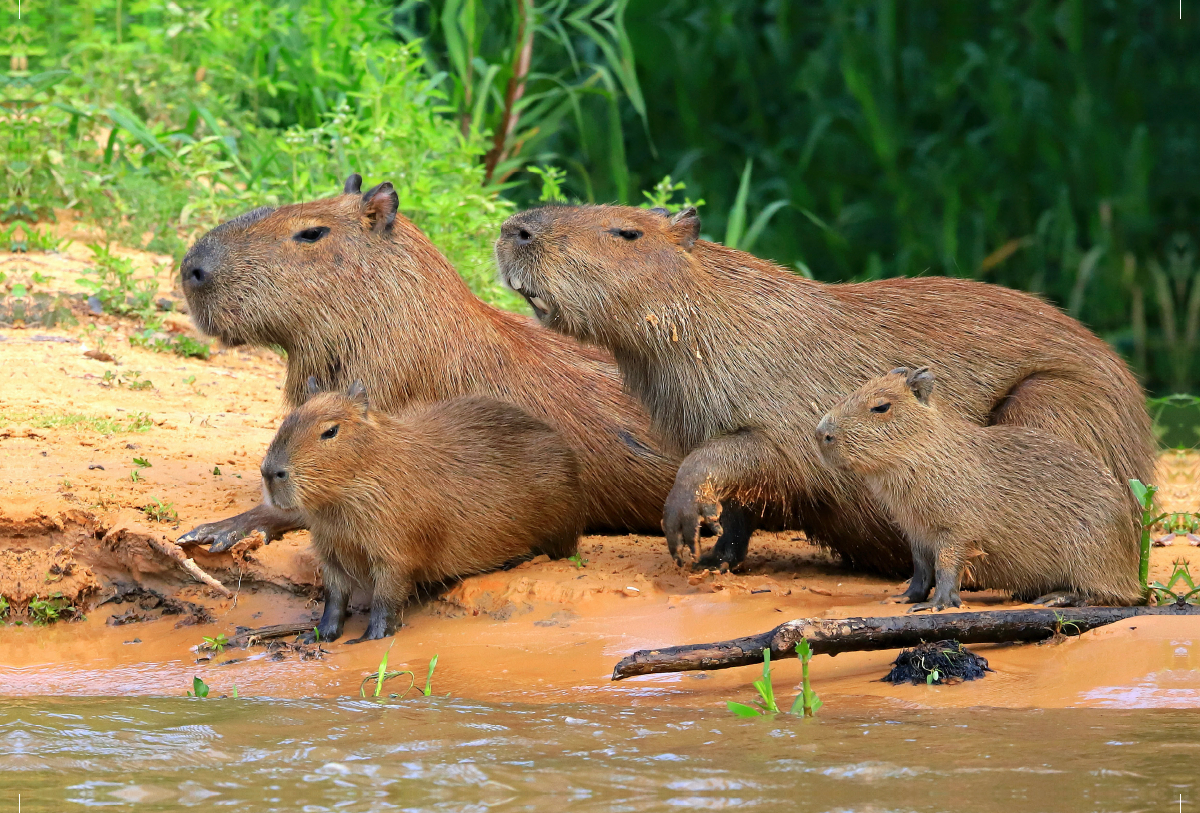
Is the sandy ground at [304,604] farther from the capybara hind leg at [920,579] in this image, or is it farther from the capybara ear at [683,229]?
the capybara ear at [683,229]

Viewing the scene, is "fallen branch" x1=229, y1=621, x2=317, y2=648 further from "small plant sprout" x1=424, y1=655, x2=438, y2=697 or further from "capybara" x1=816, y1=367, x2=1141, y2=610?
"capybara" x1=816, y1=367, x2=1141, y2=610

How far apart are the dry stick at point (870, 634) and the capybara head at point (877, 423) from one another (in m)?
0.61

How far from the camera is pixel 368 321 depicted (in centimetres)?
518

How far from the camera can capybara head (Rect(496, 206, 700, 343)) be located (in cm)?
489

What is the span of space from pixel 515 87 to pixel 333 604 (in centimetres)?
564

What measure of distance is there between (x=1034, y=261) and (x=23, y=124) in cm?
624

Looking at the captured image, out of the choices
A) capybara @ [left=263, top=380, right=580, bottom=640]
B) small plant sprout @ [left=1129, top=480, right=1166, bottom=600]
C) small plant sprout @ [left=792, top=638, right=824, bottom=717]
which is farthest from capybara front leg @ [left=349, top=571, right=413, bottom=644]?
small plant sprout @ [left=1129, top=480, right=1166, bottom=600]

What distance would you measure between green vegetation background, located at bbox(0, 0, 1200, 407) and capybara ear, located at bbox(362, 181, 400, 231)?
2557 mm

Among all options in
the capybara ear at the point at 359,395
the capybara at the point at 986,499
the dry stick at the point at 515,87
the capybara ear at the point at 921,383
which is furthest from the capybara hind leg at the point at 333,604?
the dry stick at the point at 515,87

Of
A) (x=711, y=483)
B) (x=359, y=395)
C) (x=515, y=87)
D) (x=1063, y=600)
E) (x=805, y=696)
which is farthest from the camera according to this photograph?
(x=515, y=87)

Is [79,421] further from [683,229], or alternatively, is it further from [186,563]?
[683,229]

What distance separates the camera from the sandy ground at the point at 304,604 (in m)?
3.86

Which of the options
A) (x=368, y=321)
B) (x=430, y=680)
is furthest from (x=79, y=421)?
(x=430, y=680)

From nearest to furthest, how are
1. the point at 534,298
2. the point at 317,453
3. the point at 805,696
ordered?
the point at 805,696 < the point at 317,453 < the point at 534,298
